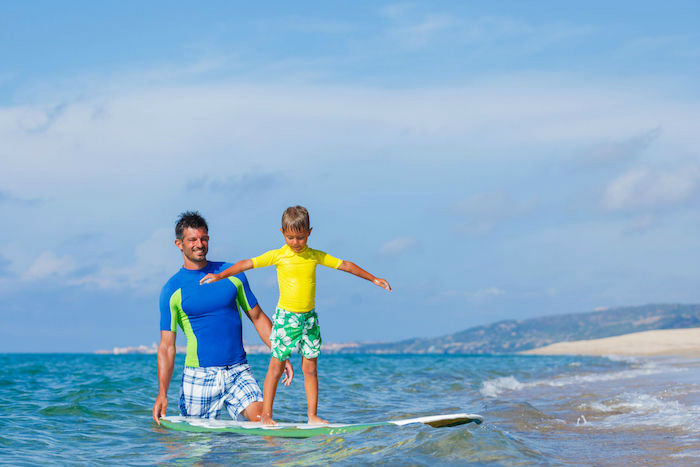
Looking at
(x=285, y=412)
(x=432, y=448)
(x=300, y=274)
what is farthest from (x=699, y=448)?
(x=285, y=412)

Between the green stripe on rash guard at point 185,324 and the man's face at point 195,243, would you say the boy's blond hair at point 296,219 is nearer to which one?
the man's face at point 195,243

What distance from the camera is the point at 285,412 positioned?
1016cm

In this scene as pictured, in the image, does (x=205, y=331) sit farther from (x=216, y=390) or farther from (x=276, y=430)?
(x=276, y=430)

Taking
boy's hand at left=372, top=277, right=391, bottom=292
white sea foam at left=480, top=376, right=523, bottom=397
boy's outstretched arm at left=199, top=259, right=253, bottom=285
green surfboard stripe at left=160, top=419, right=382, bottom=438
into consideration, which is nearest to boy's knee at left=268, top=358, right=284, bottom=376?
green surfboard stripe at left=160, top=419, right=382, bottom=438

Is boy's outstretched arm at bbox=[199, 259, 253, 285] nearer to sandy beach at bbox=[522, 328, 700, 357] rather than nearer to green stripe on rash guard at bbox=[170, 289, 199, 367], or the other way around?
green stripe on rash guard at bbox=[170, 289, 199, 367]

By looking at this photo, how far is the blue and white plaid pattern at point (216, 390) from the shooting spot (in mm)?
6535

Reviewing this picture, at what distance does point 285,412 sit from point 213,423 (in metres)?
3.62

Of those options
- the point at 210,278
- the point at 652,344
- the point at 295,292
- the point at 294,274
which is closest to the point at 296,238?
the point at 294,274

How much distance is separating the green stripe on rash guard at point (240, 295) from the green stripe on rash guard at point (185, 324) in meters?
0.51

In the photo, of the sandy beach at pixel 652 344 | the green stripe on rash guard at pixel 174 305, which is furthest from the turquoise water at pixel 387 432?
the sandy beach at pixel 652 344

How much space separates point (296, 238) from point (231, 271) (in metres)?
0.65

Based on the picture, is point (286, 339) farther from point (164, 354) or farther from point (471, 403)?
point (471, 403)

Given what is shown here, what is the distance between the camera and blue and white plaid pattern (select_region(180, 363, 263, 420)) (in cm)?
654

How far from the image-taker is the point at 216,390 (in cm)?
661
